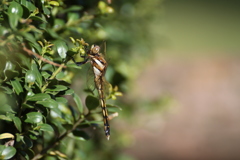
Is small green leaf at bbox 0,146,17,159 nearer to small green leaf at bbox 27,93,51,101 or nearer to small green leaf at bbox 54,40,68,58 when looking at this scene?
small green leaf at bbox 27,93,51,101

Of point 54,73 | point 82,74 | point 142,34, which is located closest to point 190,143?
point 142,34

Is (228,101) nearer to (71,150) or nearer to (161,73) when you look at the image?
(161,73)

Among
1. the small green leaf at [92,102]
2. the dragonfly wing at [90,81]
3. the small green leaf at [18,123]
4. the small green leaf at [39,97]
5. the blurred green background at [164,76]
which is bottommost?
the small green leaf at [18,123]

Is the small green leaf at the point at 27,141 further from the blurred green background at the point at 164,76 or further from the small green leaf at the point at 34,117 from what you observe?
the blurred green background at the point at 164,76

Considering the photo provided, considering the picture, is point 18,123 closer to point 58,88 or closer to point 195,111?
point 58,88

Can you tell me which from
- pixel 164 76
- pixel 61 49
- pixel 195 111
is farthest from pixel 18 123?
pixel 164 76

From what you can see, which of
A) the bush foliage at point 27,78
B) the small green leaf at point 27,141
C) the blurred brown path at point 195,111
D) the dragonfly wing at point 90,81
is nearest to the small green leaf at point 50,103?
the bush foliage at point 27,78
